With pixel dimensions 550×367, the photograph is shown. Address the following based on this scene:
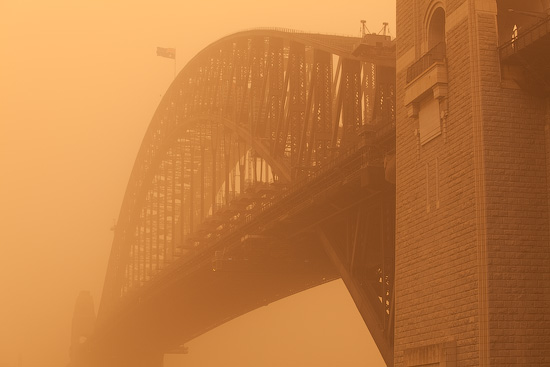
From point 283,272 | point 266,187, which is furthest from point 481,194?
point 283,272

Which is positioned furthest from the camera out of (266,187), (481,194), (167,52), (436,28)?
(167,52)

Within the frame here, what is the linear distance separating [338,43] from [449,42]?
2625 cm

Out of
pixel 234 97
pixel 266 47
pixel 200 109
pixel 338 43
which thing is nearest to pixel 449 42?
pixel 338 43

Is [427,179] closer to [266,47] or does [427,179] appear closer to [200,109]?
[266,47]

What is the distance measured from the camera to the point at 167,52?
12244cm

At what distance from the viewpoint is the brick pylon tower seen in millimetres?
26188

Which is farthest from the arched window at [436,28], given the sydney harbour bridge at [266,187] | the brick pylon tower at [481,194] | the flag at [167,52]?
the flag at [167,52]

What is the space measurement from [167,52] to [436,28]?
93512mm

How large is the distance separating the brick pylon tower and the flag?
9322 centimetres

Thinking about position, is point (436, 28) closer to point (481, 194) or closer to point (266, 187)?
point (481, 194)

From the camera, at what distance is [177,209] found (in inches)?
4806

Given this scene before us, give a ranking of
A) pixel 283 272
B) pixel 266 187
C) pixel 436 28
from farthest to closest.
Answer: pixel 283 272 → pixel 266 187 → pixel 436 28

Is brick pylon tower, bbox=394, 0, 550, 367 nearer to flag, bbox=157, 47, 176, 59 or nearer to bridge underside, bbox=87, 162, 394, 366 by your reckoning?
bridge underside, bbox=87, 162, 394, 366

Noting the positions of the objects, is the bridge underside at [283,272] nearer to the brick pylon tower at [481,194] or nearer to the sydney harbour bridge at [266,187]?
the sydney harbour bridge at [266,187]
